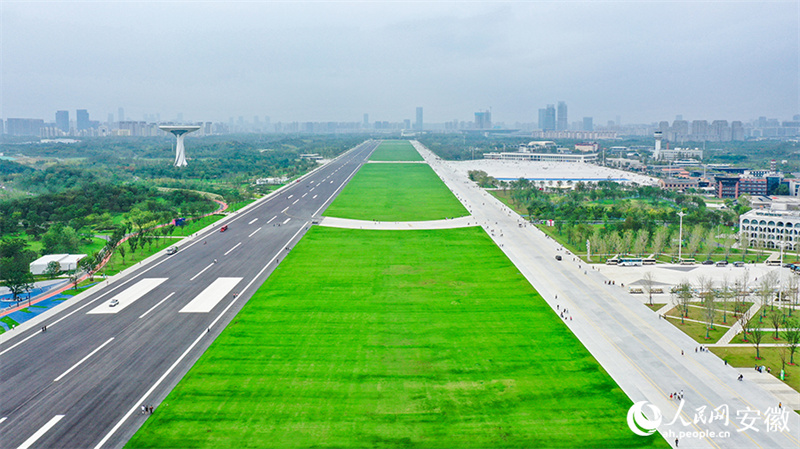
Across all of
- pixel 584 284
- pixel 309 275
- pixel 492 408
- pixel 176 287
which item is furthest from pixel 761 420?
pixel 176 287

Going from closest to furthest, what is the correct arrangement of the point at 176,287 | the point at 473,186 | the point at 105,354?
1. the point at 105,354
2. the point at 176,287
3. the point at 473,186

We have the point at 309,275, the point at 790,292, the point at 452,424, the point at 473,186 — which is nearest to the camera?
the point at 452,424

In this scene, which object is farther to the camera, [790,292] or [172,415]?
[790,292]

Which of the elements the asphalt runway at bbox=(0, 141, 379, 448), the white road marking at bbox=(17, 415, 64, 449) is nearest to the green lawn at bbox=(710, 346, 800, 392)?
the asphalt runway at bbox=(0, 141, 379, 448)

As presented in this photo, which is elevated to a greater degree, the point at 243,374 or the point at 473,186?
the point at 473,186

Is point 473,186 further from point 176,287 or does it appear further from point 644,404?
point 644,404

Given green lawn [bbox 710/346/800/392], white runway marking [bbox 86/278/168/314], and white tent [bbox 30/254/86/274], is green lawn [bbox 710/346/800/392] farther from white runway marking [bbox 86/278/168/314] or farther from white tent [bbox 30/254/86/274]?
white tent [bbox 30/254/86/274]

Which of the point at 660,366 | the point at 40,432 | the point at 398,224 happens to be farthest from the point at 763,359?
the point at 398,224

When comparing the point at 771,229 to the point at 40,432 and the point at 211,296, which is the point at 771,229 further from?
the point at 40,432
